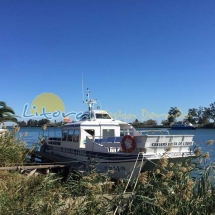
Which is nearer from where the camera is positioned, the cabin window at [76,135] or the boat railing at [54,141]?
the cabin window at [76,135]

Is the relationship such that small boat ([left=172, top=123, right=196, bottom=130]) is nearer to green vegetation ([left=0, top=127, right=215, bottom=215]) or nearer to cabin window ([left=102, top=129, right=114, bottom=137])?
cabin window ([left=102, top=129, right=114, bottom=137])

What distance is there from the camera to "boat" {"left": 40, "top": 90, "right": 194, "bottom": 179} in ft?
37.0

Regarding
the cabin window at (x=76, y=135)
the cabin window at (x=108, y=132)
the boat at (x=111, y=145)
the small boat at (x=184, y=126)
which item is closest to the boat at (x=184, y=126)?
the small boat at (x=184, y=126)

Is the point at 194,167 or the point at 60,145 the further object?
the point at 60,145

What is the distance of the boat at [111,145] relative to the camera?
1129 centimetres

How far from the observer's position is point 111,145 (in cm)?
1312

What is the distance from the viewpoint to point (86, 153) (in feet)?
45.7

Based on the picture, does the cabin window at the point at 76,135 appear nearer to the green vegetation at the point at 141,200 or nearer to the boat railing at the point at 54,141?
the boat railing at the point at 54,141

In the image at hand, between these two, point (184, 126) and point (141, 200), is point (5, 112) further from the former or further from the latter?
point (184, 126)

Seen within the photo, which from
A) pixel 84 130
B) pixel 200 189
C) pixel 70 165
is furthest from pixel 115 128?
pixel 200 189

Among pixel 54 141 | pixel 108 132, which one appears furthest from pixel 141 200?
pixel 54 141

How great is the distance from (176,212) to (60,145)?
1307 centimetres

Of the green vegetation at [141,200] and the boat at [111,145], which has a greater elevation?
the boat at [111,145]

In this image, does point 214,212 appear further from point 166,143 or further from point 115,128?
point 115,128
